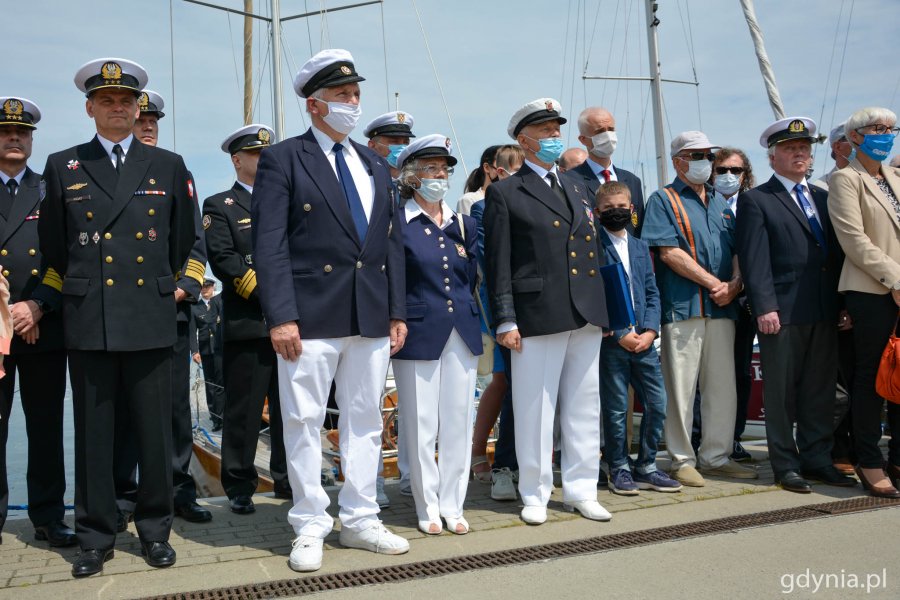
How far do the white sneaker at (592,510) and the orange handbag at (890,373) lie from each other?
78.6 inches

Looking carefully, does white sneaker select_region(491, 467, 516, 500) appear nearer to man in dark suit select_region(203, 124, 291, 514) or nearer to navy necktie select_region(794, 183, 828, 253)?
man in dark suit select_region(203, 124, 291, 514)

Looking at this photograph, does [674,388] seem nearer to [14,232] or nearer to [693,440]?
[693,440]

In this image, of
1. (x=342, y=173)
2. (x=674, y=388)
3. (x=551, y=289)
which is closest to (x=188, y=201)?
(x=342, y=173)

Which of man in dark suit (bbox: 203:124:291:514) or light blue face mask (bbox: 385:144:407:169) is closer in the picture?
man in dark suit (bbox: 203:124:291:514)

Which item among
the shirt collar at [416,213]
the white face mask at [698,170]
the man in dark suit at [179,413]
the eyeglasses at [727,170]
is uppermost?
the eyeglasses at [727,170]

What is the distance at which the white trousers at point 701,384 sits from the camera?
5922mm

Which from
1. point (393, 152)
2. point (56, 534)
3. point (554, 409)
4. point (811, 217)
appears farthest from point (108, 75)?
point (811, 217)

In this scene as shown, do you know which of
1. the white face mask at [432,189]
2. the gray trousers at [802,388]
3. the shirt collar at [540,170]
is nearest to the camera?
the white face mask at [432,189]

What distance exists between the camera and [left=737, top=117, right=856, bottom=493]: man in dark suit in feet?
18.9

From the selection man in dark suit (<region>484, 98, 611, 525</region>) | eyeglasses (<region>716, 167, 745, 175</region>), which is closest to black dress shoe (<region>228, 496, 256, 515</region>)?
man in dark suit (<region>484, 98, 611, 525</region>)

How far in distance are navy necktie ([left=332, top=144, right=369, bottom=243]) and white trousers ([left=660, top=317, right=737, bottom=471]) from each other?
104 inches

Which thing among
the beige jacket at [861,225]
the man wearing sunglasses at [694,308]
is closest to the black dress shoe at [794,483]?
the man wearing sunglasses at [694,308]

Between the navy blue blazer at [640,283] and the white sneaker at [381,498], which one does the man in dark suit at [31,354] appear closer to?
the white sneaker at [381,498]

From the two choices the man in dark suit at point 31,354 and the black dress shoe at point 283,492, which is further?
the black dress shoe at point 283,492
